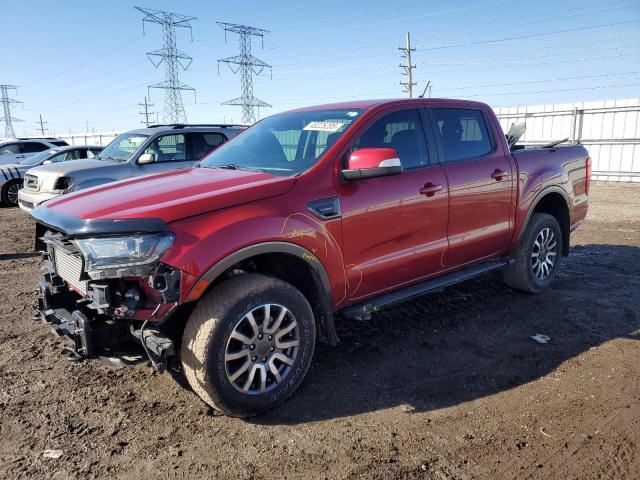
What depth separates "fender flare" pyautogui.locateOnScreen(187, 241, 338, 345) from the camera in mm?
2803

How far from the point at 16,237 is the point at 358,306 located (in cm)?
808

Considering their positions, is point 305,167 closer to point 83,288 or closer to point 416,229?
point 416,229

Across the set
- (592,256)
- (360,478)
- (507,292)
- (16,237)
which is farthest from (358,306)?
(16,237)

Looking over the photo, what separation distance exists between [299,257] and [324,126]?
120cm

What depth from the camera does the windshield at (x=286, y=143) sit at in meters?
3.62

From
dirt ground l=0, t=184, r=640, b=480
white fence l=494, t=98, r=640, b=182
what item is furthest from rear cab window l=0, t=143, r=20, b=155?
white fence l=494, t=98, r=640, b=182

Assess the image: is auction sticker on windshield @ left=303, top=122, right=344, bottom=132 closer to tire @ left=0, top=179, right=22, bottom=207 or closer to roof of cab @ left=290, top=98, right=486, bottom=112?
roof of cab @ left=290, top=98, right=486, bottom=112

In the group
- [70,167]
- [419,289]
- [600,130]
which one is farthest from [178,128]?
[600,130]

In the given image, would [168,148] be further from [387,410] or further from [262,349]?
[387,410]

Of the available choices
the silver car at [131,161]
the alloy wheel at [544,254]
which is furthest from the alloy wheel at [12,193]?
the alloy wheel at [544,254]

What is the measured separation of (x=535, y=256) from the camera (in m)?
5.26

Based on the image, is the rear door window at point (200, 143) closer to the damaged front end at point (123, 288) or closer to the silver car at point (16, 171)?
the silver car at point (16, 171)

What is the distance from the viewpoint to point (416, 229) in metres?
3.88

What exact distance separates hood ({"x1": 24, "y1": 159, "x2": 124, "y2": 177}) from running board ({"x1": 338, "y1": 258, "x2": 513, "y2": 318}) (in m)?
6.82
